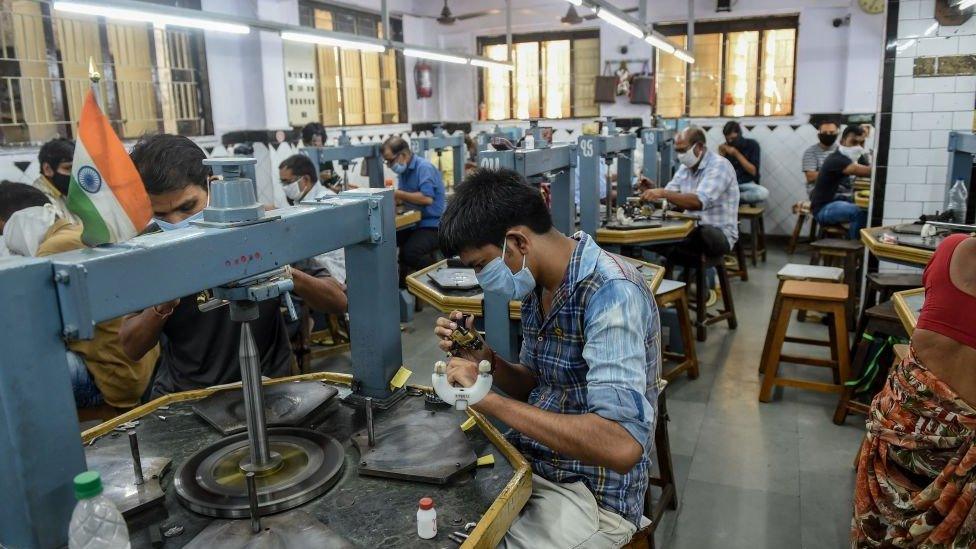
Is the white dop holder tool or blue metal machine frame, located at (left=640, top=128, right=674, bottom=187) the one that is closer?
the white dop holder tool

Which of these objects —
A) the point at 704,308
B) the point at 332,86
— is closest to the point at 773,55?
the point at 704,308

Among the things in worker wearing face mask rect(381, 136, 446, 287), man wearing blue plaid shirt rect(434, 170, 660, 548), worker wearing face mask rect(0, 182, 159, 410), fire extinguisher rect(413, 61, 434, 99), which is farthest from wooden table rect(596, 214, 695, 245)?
fire extinguisher rect(413, 61, 434, 99)

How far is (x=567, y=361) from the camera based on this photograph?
1.73m

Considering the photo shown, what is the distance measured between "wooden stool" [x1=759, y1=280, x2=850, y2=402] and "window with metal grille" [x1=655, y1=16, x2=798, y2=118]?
5163 mm

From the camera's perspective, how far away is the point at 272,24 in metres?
4.69

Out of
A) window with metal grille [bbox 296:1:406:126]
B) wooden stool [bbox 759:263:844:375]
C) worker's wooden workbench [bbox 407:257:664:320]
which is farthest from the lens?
window with metal grille [bbox 296:1:406:126]

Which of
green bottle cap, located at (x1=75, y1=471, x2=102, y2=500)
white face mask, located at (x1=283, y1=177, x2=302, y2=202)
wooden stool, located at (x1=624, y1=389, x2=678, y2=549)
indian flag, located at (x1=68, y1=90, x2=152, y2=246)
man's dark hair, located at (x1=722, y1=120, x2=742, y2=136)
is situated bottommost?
wooden stool, located at (x1=624, y1=389, x2=678, y2=549)

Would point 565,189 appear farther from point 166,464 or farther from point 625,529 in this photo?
point 166,464

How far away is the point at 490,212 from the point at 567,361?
1.41 feet

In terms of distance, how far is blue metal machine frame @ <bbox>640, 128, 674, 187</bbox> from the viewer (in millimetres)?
6082

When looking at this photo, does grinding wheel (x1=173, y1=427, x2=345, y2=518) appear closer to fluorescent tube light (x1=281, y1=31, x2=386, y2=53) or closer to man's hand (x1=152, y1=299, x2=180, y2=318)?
man's hand (x1=152, y1=299, x2=180, y2=318)

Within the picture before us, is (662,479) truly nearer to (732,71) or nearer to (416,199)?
(416,199)

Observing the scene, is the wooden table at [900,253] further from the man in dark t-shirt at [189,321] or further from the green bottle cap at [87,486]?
the green bottle cap at [87,486]

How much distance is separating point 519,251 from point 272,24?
3772mm
